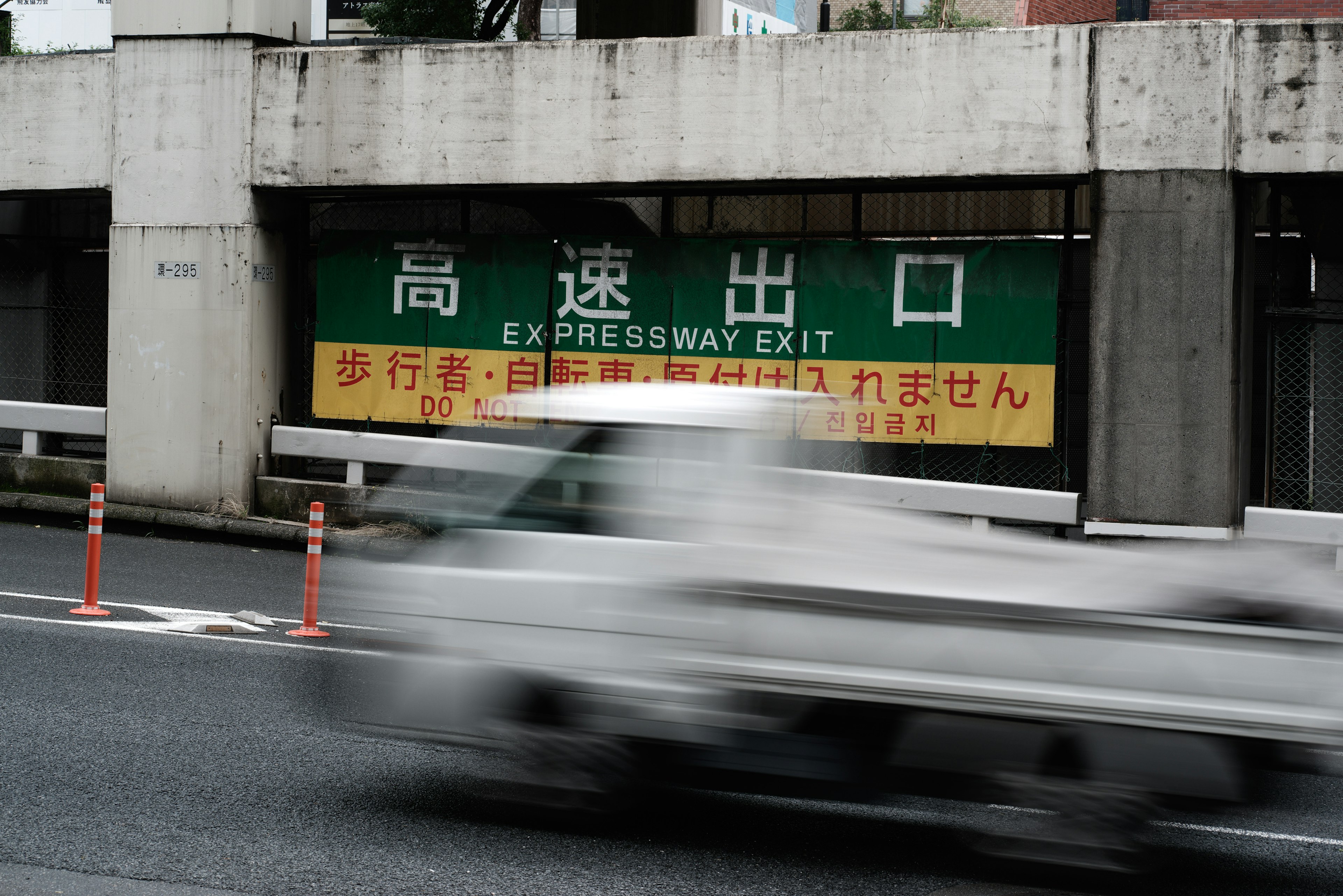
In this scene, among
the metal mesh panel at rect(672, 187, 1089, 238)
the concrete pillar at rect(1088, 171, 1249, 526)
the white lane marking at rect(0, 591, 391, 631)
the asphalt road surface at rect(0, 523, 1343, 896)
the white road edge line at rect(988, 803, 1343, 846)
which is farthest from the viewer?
the metal mesh panel at rect(672, 187, 1089, 238)

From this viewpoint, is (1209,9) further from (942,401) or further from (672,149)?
(672,149)

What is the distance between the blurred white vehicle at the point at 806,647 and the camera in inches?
Result: 177

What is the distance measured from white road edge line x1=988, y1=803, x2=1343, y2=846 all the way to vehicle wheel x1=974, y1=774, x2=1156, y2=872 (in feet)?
2.33

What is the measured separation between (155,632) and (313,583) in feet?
3.45

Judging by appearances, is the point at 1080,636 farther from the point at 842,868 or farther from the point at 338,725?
the point at 338,725

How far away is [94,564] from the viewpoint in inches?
371

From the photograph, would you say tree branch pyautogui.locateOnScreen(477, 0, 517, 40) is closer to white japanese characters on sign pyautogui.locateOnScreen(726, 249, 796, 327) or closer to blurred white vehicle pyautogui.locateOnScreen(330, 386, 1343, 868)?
white japanese characters on sign pyautogui.locateOnScreen(726, 249, 796, 327)

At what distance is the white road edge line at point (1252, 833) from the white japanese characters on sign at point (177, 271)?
11209mm

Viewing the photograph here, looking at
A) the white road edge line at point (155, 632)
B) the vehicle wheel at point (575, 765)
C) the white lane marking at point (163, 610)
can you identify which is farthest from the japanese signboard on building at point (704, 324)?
the vehicle wheel at point (575, 765)

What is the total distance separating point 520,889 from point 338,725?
6.91ft

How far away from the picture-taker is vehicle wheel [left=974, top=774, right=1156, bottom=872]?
178 inches

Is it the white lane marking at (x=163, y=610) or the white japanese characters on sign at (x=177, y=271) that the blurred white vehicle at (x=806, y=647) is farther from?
the white japanese characters on sign at (x=177, y=271)

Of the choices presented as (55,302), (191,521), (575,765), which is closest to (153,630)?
(575,765)

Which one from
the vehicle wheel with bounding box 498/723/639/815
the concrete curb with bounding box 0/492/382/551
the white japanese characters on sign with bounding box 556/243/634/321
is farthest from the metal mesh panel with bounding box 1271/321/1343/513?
the vehicle wheel with bounding box 498/723/639/815
